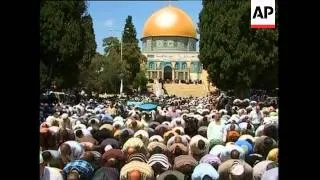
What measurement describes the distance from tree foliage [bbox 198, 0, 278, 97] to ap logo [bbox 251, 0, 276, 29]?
A: 28706mm

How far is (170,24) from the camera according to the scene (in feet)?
279

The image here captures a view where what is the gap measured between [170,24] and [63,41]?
51.1 metres

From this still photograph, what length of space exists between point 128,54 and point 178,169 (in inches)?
1636

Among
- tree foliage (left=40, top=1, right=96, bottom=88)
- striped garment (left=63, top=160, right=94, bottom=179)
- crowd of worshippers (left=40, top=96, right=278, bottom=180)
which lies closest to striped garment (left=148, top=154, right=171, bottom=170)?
crowd of worshippers (left=40, top=96, right=278, bottom=180)

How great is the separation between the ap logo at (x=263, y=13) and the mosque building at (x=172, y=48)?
259ft

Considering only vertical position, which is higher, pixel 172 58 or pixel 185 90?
pixel 172 58

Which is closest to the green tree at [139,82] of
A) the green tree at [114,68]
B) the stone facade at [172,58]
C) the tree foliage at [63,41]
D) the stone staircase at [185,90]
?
the green tree at [114,68]

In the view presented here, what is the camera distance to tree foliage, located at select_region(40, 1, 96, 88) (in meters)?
34.6

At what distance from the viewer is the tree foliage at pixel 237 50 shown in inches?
1283

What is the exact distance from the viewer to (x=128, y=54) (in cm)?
4925

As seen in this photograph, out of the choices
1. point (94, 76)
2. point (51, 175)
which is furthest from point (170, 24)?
point (51, 175)

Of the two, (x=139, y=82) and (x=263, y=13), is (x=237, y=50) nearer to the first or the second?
(x=139, y=82)
